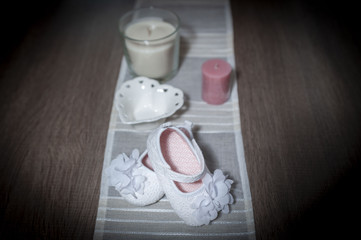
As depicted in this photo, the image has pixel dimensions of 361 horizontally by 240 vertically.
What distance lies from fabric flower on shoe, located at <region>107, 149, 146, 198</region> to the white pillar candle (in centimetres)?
25

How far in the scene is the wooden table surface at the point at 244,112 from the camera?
469 mm

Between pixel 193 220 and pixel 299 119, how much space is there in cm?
33

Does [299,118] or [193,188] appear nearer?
[193,188]

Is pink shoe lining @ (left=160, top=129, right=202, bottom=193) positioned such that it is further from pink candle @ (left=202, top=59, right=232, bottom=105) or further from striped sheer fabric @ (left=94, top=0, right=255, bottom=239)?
pink candle @ (left=202, top=59, right=232, bottom=105)

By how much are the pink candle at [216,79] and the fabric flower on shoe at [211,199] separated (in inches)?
9.1

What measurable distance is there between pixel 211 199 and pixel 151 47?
356 mm

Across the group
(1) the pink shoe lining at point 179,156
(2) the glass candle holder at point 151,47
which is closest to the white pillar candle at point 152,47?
(2) the glass candle holder at point 151,47

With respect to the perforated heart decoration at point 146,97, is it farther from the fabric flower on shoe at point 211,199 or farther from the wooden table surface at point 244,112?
the fabric flower on shoe at point 211,199

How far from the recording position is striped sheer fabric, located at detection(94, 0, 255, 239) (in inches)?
17.6

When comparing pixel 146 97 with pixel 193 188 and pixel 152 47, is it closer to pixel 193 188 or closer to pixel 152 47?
pixel 152 47

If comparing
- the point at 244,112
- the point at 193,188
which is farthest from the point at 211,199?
the point at 244,112

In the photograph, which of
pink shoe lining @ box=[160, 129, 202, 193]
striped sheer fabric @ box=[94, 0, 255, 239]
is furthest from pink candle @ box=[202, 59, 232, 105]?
pink shoe lining @ box=[160, 129, 202, 193]

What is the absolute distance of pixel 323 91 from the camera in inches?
26.0

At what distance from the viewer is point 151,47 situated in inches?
23.9
